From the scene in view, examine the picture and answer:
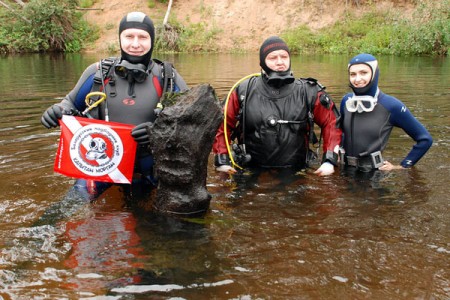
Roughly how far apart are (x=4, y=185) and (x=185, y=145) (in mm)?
2503

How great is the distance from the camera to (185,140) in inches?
134

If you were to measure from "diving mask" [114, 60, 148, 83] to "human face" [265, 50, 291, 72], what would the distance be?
131cm

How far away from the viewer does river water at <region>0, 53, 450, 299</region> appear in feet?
9.20

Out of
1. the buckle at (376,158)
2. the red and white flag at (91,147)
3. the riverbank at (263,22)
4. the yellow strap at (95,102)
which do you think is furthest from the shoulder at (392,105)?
the riverbank at (263,22)

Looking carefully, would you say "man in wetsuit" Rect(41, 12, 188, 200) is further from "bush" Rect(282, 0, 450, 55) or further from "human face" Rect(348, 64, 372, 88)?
"bush" Rect(282, 0, 450, 55)

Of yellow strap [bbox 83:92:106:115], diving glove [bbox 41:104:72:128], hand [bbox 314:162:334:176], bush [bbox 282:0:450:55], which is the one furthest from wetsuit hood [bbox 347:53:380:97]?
bush [bbox 282:0:450:55]

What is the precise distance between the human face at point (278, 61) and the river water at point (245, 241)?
3.69 feet

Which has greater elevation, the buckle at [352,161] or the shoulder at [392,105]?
the shoulder at [392,105]

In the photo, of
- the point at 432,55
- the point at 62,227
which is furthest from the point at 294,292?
the point at 432,55

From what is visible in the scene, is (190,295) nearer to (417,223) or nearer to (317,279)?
(317,279)

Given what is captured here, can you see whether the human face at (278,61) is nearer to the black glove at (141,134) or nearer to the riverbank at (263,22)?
the black glove at (141,134)

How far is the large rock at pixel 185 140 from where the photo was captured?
11.1 ft

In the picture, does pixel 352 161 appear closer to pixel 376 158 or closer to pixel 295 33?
pixel 376 158

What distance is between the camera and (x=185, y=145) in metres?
3.42
